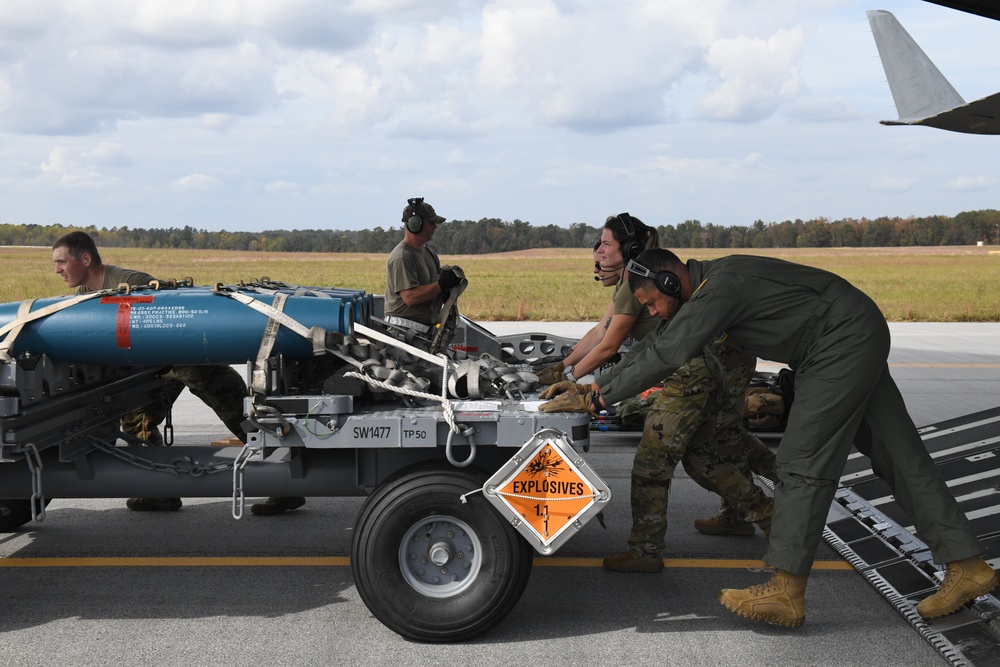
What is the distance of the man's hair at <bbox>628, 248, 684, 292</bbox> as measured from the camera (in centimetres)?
439

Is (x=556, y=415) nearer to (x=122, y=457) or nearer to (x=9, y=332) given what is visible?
(x=122, y=457)

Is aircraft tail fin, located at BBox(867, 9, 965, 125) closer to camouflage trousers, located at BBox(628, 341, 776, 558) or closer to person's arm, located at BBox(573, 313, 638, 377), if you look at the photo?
camouflage trousers, located at BBox(628, 341, 776, 558)

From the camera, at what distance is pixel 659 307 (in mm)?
4445

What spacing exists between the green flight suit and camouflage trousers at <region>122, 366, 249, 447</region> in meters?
2.98

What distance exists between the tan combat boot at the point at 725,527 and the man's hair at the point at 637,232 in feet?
5.60

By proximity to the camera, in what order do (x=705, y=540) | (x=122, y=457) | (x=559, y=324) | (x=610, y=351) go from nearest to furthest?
(x=122, y=457) → (x=610, y=351) → (x=705, y=540) → (x=559, y=324)

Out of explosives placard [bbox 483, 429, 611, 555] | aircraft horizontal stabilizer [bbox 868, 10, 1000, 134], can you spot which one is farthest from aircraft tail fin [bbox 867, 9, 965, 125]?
explosives placard [bbox 483, 429, 611, 555]

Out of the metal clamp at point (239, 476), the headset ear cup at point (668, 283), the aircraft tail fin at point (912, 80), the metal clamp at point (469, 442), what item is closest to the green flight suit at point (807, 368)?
the headset ear cup at point (668, 283)

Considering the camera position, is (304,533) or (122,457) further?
(304,533)

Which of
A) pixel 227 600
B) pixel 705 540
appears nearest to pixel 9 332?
pixel 227 600

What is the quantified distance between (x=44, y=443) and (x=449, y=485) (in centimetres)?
188

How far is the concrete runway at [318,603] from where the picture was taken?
400cm

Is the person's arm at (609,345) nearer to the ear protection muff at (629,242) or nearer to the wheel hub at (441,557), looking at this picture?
the ear protection muff at (629,242)

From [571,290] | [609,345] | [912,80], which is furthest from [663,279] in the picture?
[571,290]
